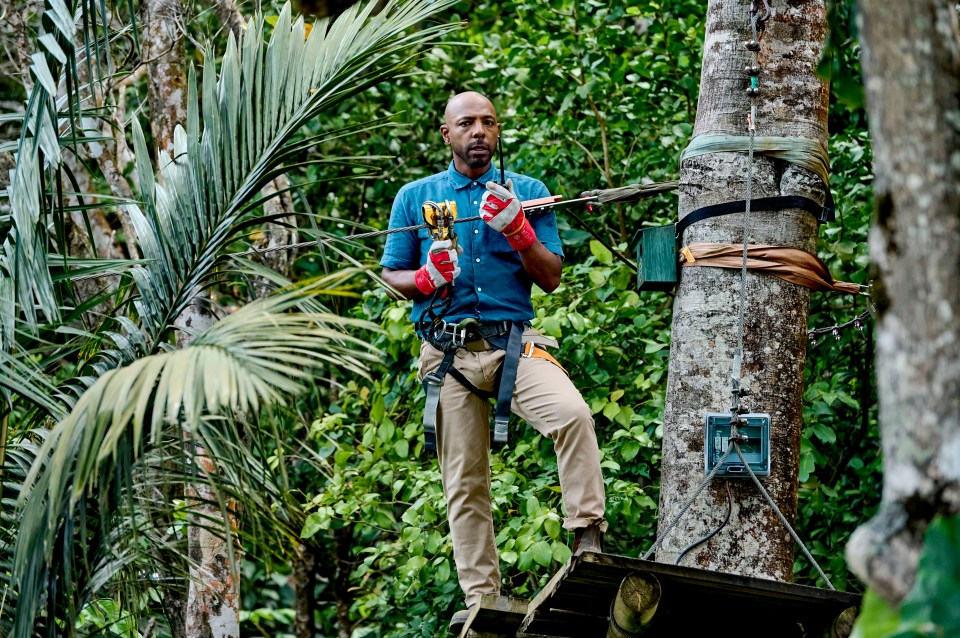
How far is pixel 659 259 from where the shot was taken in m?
4.50

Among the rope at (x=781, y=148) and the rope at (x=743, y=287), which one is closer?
the rope at (x=743, y=287)

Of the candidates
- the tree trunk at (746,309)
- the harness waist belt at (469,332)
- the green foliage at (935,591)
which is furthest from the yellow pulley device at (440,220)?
the green foliage at (935,591)

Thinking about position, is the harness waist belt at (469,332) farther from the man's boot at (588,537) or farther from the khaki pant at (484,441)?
the man's boot at (588,537)

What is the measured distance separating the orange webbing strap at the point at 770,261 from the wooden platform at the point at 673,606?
1.12 metres

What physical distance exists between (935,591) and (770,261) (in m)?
2.54

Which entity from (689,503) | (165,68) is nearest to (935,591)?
(689,503)

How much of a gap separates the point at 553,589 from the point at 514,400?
0.89 m

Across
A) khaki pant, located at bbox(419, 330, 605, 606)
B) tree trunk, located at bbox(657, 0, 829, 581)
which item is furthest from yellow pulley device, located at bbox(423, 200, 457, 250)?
tree trunk, located at bbox(657, 0, 829, 581)

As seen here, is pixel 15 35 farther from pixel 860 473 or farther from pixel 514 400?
pixel 860 473

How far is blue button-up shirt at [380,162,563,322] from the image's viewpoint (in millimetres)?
4633

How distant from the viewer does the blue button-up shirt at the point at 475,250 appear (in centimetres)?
463

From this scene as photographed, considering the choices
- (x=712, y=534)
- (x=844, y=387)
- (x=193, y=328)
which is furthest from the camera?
(x=844, y=387)

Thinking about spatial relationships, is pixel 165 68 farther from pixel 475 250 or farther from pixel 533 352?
pixel 533 352

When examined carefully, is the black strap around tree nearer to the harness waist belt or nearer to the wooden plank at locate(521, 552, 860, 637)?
the harness waist belt
